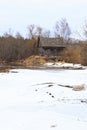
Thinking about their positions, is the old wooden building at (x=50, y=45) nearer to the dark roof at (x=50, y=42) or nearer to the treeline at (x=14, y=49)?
the dark roof at (x=50, y=42)

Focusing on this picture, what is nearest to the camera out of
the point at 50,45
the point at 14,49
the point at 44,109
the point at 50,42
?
the point at 44,109

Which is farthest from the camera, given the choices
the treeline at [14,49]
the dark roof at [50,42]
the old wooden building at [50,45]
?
the dark roof at [50,42]

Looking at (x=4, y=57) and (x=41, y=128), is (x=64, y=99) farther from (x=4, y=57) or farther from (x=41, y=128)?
(x=4, y=57)

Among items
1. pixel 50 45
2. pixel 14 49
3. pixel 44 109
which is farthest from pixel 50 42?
pixel 44 109

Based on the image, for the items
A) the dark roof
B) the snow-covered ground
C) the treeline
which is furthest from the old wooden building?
the snow-covered ground

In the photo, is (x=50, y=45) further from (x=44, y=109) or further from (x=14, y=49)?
(x=44, y=109)

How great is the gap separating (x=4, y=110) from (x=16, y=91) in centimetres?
640

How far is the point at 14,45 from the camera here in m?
69.1

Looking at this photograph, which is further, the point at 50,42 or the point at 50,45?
the point at 50,42

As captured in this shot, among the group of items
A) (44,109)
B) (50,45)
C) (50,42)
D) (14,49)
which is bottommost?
(14,49)

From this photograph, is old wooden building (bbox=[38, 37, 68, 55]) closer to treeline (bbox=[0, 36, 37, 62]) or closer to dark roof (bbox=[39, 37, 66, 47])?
dark roof (bbox=[39, 37, 66, 47])

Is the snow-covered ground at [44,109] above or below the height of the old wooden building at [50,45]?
above

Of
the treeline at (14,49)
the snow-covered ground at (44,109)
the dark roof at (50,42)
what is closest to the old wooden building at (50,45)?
the dark roof at (50,42)

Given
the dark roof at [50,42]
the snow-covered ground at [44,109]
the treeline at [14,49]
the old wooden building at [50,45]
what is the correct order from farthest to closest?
the dark roof at [50,42] < the old wooden building at [50,45] < the treeline at [14,49] < the snow-covered ground at [44,109]
